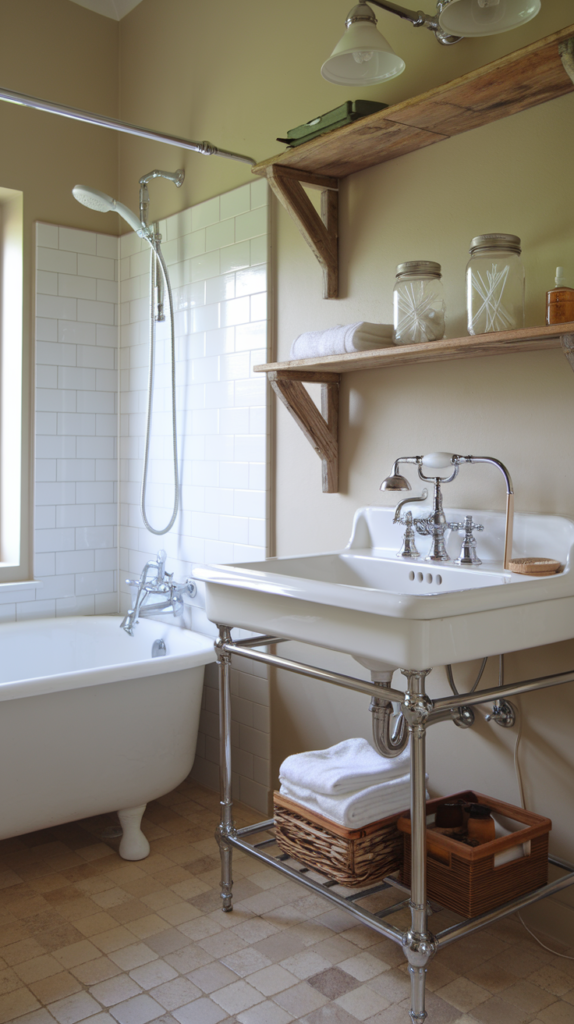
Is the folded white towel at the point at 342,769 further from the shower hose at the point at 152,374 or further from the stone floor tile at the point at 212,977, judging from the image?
the shower hose at the point at 152,374

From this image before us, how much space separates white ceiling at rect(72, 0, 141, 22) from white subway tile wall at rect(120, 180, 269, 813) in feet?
3.28

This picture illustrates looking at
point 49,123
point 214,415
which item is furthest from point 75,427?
point 49,123

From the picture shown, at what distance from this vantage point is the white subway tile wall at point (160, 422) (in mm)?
2959

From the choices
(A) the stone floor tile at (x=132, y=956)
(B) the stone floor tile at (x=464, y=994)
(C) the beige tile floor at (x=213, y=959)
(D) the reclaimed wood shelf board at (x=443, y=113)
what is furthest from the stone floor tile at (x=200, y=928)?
(D) the reclaimed wood shelf board at (x=443, y=113)

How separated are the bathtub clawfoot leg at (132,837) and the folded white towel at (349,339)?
152 centimetres

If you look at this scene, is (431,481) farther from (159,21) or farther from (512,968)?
(159,21)

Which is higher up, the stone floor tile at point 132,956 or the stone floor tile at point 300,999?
the stone floor tile at point 300,999

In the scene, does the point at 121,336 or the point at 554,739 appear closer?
the point at 554,739

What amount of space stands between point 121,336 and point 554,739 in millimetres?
2556

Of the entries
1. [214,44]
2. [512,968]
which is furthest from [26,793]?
[214,44]

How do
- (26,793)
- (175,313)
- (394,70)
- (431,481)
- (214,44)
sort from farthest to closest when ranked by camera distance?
1. (175,313)
2. (214,44)
3. (26,793)
4. (431,481)
5. (394,70)

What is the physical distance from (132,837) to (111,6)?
11.0ft

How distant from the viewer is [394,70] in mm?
1986

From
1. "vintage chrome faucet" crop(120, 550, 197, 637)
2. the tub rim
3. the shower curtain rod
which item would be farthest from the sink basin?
the shower curtain rod
